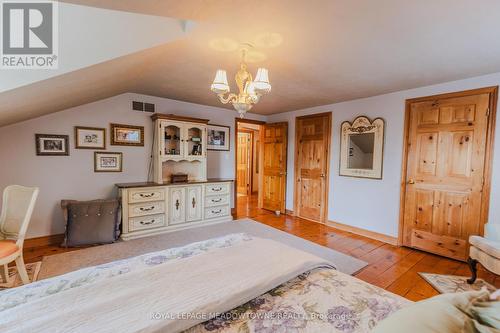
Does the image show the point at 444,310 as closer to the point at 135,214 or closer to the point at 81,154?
the point at 135,214

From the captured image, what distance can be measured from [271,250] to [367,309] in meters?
0.63

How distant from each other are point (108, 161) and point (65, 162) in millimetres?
525

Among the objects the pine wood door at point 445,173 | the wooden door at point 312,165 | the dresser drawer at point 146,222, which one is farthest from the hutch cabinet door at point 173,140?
the pine wood door at point 445,173

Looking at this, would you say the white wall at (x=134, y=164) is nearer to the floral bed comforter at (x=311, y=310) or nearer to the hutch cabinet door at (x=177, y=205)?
the hutch cabinet door at (x=177, y=205)

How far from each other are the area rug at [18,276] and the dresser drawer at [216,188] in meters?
2.31

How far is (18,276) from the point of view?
88.7 inches

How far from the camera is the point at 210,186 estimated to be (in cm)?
409

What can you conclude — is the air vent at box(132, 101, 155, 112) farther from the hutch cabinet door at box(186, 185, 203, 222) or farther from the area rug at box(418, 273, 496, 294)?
the area rug at box(418, 273, 496, 294)

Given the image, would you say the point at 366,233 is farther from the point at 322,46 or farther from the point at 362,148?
the point at 322,46

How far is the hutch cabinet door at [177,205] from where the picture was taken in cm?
369

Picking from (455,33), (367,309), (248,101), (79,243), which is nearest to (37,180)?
(79,243)

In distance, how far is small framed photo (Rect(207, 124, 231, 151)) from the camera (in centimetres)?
464
